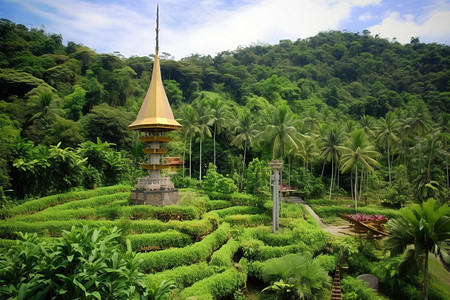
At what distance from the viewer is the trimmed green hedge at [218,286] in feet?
42.3

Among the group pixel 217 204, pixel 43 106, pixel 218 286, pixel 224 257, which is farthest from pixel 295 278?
pixel 43 106

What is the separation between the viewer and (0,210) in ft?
60.6

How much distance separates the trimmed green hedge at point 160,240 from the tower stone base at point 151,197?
4.59 meters

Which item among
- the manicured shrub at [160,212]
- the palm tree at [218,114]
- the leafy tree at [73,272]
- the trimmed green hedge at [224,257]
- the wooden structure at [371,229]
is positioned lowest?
the trimmed green hedge at [224,257]

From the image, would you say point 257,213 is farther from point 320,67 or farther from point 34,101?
point 320,67

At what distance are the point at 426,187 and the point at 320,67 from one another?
189 feet

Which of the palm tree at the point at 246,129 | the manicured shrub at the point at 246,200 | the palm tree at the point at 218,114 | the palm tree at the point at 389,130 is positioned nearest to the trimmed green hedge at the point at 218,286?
the manicured shrub at the point at 246,200

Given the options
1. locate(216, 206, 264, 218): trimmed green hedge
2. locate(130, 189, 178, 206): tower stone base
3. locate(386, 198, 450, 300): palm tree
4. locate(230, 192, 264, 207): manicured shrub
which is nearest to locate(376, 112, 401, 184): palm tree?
locate(230, 192, 264, 207): manicured shrub

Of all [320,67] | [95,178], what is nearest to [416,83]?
[320,67]

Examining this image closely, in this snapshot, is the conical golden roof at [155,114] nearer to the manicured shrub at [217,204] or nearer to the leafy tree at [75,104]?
the manicured shrub at [217,204]

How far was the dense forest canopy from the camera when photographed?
29.4 meters

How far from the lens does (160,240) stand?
57.8 feet

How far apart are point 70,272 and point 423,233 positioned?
12951 millimetres

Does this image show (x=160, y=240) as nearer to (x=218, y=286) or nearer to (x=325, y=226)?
(x=218, y=286)
